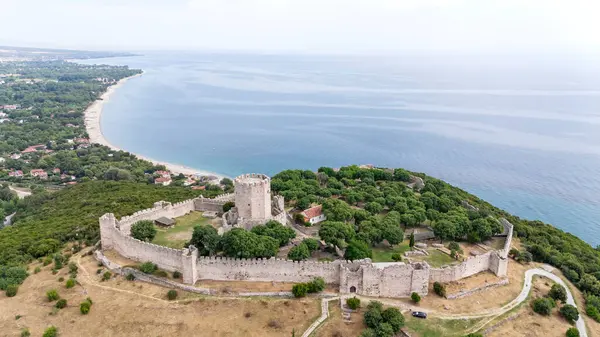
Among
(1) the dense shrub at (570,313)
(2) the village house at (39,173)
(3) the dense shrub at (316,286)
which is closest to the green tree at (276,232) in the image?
(3) the dense shrub at (316,286)

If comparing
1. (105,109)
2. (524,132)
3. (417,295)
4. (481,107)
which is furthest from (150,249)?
(481,107)

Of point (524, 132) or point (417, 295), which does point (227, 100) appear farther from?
point (417, 295)

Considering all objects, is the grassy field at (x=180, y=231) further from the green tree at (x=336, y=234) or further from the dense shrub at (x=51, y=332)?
the green tree at (x=336, y=234)

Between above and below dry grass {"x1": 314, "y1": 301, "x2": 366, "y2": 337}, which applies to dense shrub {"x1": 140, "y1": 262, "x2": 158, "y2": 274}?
above

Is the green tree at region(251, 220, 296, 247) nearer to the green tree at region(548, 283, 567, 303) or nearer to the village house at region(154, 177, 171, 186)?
the green tree at region(548, 283, 567, 303)

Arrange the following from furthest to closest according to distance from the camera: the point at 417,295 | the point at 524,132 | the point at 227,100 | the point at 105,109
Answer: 1. the point at 227,100
2. the point at 105,109
3. the point at 524,132
4. the point at 417,295

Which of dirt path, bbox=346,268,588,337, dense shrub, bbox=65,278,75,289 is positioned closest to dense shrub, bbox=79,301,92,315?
dense shrub, bbox=65,278,75,289

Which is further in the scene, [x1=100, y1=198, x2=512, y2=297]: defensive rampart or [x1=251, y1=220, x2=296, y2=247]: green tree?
[x1=251, y1=220, x2=296, y2=247]: green tree

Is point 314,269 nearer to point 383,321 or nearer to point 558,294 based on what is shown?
point 383,321
